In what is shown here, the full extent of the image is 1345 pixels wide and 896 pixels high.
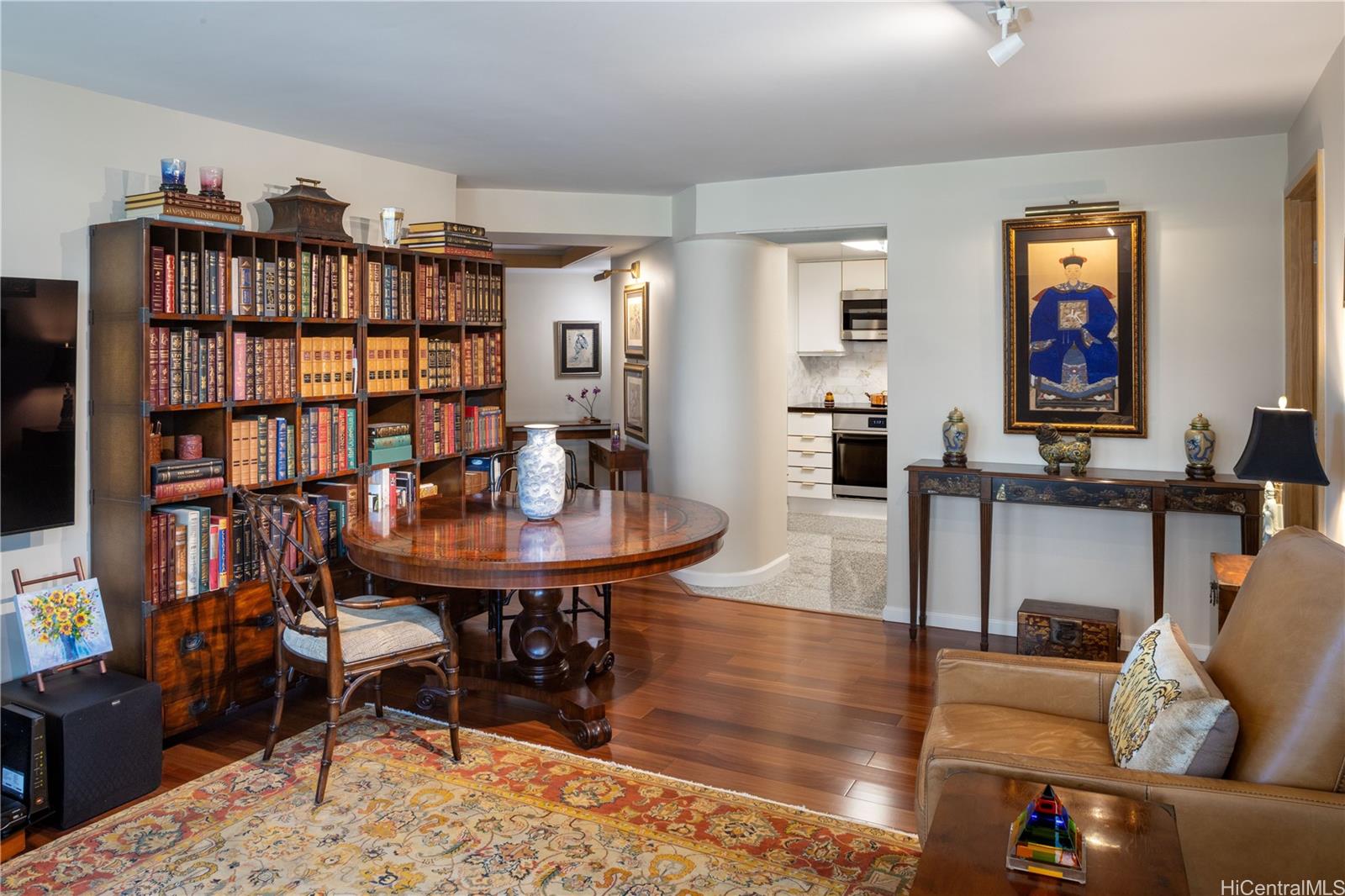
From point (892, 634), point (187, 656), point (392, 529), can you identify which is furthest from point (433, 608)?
point (892, 634)

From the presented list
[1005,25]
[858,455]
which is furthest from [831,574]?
[1005,25]

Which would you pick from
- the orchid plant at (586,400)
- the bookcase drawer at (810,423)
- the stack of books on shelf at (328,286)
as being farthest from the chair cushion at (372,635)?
the orchid plant at (586,400)

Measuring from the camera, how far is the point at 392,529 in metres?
3.64

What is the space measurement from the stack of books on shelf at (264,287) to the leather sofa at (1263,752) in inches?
118

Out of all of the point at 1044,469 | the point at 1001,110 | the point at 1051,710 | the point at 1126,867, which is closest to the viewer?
the point at 1126,867

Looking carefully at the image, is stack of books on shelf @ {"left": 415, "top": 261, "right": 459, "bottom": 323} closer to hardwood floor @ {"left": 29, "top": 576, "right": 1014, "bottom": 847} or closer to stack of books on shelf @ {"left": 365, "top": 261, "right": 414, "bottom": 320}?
stack of books on shelf @ {"left": 365, "top": 261, "right": 414, "bottom": 320}

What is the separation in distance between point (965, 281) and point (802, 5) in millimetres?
2591

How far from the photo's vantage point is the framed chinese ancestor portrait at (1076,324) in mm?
4641

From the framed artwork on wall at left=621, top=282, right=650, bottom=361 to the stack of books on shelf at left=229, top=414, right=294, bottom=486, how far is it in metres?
3.18

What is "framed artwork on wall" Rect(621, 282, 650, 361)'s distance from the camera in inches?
263

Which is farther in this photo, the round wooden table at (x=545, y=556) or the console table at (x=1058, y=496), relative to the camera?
the console table at (x=1058, y=496)

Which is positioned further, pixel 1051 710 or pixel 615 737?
pixel 615 737

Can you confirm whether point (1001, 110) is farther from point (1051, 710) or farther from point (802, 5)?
point (1051, 710)

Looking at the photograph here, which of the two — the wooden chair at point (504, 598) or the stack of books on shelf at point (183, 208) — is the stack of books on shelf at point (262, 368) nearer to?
the stack of books on shelf at point (183, 208)
